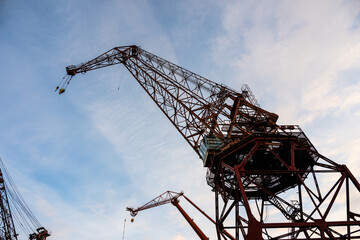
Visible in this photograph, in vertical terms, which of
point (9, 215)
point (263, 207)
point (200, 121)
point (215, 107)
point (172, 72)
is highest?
point (172, 72)

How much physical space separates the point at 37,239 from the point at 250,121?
44.5 m

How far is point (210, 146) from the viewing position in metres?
20.0

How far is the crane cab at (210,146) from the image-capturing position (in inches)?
773

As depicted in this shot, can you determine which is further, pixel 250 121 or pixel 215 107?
pixel 215 107

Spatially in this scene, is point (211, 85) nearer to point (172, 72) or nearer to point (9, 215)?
point (172, 72)

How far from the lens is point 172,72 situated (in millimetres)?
28828

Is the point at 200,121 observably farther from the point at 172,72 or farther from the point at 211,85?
the point at 172,72

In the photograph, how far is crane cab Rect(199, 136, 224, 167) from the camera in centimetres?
1962

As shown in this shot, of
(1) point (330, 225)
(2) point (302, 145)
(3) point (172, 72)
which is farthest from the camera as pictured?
(3) point (172, 72)

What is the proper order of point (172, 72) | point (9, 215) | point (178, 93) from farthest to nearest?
point (9, 215)
point (172, 72)
point (178, 93)

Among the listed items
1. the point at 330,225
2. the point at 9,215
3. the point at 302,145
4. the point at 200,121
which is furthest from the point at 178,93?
the point at 9,215

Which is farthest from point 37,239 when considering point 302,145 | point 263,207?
point 302,145

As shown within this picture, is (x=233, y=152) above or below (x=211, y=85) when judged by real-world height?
below

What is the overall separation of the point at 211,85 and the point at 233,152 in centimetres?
1202
